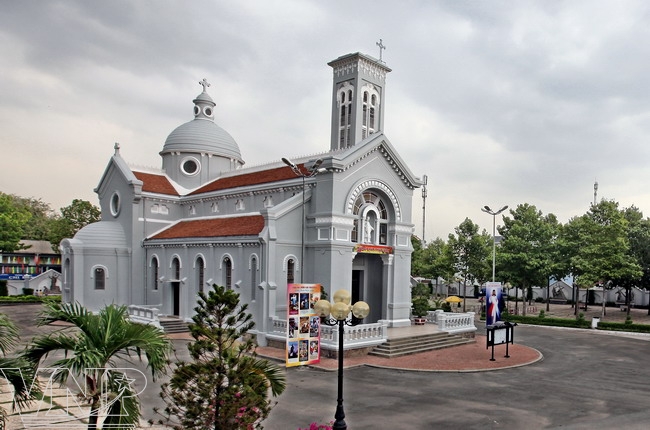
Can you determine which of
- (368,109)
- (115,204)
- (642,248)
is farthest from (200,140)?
(642,248)

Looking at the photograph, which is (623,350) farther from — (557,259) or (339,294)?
(339,294)

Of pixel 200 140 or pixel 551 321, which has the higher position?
pixel 200 140

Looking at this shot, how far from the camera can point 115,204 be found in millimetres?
40062

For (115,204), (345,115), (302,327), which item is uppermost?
(345,115)

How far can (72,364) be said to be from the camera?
762cm

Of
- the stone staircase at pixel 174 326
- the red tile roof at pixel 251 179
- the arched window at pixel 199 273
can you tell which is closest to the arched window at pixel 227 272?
the arched window at pixel 199 273

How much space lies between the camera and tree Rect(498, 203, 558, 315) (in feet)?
144

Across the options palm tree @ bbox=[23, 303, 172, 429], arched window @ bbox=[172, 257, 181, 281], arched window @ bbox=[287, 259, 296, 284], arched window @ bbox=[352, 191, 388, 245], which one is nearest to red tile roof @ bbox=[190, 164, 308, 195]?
arched window @ bbox=[352, 191, 388, 245]

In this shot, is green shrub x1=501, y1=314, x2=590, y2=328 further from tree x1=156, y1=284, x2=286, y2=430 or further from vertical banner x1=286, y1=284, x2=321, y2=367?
tree x1=156, y1=284, x2=286, y2=430

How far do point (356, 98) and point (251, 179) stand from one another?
960cm

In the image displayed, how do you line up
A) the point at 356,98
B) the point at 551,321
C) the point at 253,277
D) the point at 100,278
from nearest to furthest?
the point at 253,277, the point at 356,98, the point at 100,278, the point at 551,321

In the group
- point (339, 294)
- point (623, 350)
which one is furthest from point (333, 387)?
point (623, 350)

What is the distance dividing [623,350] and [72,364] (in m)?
30.3

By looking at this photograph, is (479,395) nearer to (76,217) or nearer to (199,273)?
(199,273)
